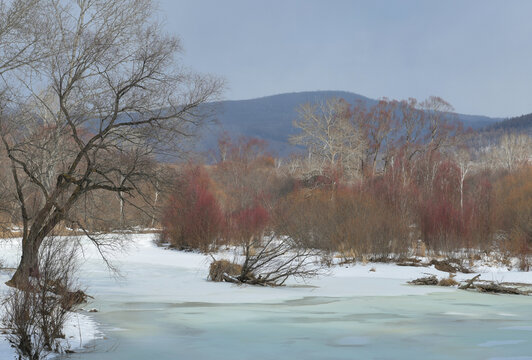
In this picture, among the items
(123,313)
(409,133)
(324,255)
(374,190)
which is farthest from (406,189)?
(409,133)

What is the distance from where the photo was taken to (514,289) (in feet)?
50.1

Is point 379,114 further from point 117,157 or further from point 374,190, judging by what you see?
point 117,157

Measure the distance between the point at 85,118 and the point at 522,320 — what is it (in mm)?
11581

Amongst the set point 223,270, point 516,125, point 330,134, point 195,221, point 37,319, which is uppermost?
point 516,125

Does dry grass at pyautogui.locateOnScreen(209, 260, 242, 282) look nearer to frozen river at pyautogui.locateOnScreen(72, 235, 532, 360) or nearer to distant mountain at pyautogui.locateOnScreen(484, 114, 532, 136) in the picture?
frozen river at pyautogui.locateOnScreen(72, 235, 532, 360)

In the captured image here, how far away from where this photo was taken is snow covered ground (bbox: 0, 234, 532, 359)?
13637 millimetres

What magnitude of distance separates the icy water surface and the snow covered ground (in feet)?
0.89

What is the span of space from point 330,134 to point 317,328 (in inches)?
1422

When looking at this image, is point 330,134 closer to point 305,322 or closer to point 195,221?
point 195,221

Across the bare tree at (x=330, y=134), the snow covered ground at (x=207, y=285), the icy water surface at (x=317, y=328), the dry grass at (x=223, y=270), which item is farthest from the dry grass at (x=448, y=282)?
the bare tree at (x=330, y=134)

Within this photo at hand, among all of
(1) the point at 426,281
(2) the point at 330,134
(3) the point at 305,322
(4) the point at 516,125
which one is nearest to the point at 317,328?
(3) the point at 305,322

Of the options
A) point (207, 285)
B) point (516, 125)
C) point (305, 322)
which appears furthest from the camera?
point (516, 125)

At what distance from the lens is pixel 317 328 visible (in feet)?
33.3

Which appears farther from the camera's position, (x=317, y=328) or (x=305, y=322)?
(x=305, y=322)
